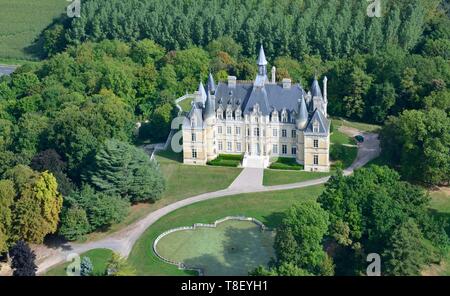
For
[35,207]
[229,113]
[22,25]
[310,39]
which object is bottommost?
[35,207]

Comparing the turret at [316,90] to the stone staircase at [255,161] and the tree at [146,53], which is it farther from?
the tree at [146,53]

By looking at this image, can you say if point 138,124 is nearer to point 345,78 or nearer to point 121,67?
point 121,67

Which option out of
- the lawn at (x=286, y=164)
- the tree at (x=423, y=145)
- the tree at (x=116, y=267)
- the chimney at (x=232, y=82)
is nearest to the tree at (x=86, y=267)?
the tree at (x=116, y=267)

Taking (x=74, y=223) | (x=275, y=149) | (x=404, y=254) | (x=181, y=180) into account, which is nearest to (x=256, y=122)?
(x=275, y=149)

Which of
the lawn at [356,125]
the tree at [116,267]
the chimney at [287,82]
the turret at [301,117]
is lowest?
the tree at [116,267]

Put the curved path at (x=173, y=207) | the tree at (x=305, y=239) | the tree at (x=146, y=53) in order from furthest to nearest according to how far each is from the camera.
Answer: the tree at (x=146, y=53) < the curved path at (x=173, y=207) < the tree at (x=305, y=239)

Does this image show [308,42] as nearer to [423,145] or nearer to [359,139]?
[359,139]

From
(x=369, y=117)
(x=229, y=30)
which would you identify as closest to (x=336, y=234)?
(x=369, y=117)
